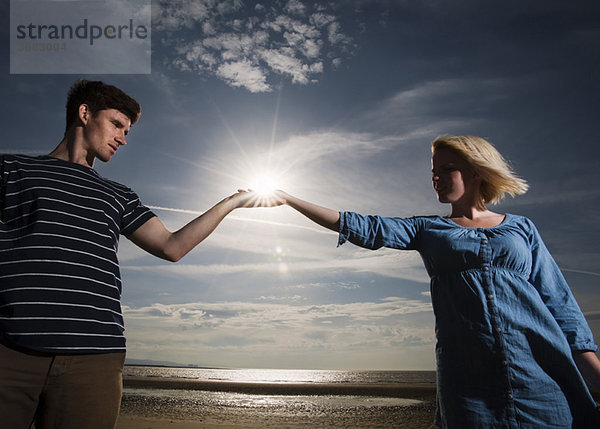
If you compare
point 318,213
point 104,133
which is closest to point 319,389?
point 318,213

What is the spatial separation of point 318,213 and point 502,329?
123 centimetres

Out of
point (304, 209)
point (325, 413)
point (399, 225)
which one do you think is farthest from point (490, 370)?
point (325, 413)

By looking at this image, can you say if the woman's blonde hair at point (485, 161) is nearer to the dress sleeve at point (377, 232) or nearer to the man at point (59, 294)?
the dress sleeve at point (377, 232)

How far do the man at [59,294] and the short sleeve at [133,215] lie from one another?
0.06 metres

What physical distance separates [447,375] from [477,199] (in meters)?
1.14

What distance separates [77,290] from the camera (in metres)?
2.12

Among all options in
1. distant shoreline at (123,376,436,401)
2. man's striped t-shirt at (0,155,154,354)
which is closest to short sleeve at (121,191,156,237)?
man's striped t-shirt at (0,155,154,354)

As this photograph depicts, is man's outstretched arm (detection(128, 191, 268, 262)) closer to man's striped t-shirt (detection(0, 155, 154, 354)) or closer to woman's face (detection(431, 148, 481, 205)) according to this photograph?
man's striped t-shirt (detection(0, 155, 154, 354))

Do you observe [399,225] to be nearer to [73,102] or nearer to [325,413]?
[73,102]

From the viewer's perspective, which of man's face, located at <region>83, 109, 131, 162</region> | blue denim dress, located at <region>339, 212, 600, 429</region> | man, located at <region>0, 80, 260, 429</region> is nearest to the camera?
man, located at <region>0, 80, 260, 429</region>

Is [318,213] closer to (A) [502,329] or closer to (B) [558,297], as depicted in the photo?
(A) [502,329]

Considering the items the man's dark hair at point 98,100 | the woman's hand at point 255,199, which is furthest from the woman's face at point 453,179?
the man's dark hair at point 98,100

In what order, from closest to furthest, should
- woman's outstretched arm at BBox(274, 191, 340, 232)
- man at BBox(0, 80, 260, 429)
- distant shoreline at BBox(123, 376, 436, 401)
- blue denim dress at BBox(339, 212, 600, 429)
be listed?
man at BBox(0, 80, 260, 429) < blue denim dress at BBox(339, 212, 600, 429) < woman's outstretched arm at BBox(274, 191, 340, 232) < distant shoreline at BBox(123, 376, 436, 401)

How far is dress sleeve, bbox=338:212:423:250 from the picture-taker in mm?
2686
